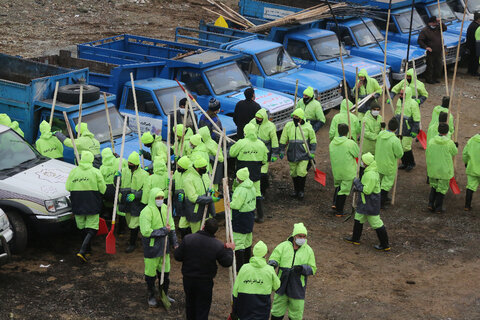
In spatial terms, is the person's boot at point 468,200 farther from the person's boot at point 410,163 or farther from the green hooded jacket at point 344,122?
the green hooded jacket at point 344,122

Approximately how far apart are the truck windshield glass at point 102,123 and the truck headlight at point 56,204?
2.22 m

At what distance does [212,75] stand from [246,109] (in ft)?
6.60

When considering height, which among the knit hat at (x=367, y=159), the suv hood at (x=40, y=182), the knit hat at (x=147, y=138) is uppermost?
the knit hat at (x=367, y=159)

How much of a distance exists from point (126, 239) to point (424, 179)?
650 cm

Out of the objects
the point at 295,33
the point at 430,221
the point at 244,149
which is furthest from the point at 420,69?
the point at 244,149

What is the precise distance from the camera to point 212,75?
15.9 m

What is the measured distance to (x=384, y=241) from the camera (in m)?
11.9

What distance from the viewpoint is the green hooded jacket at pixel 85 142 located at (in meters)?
12.2

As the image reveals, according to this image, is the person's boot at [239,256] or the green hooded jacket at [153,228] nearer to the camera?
the green hooded jacket at [153,228]

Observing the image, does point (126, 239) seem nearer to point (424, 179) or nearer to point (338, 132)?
point (338, 132)

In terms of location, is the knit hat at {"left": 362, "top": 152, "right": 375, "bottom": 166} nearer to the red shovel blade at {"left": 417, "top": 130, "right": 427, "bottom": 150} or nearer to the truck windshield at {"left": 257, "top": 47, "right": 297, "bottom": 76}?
the red shovel blade at {"left": 417, "top": 130, "right": 427, "bottom": 150}

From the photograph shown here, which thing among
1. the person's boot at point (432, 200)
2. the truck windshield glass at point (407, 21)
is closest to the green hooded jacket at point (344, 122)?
the person's boot at point (432, 200)

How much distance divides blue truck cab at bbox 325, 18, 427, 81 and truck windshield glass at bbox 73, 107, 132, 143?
341 inches

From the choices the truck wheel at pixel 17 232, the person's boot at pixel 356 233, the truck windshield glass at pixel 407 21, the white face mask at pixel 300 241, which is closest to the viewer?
the white face mask at pixel 300 241
